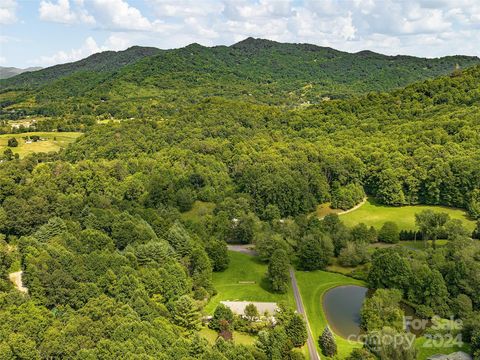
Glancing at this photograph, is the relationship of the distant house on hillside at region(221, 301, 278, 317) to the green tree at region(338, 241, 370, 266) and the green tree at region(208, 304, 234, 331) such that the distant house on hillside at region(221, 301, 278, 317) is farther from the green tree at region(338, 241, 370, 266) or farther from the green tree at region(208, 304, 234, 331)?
the green tree at region(338, 241, 370, 266)

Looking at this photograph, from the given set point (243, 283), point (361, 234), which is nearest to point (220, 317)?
point (243, 283)

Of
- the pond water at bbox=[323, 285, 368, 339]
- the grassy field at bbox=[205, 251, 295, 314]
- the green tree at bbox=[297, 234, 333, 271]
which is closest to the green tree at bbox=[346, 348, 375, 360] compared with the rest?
the pond water at bbox=[323, 285, 368, 339]

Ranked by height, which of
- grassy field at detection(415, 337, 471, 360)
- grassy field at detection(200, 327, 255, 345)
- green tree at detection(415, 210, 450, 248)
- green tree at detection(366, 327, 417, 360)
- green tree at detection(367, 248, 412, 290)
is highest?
green tree at detection(415, 210, 450, 248)

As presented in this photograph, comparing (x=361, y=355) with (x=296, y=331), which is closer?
(x=361, y=355)

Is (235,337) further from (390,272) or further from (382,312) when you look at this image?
(390,272)

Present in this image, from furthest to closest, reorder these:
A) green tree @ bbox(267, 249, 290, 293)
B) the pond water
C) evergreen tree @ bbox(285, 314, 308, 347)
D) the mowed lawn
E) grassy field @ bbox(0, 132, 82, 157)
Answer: grassy field @ bbox(0, 132, 82, 157) < the mowed lawn < green tree @ bbox(267, 249, 290, 293) < the pond water < evergreen tree @ bbox(285, 314, 308, 347)
